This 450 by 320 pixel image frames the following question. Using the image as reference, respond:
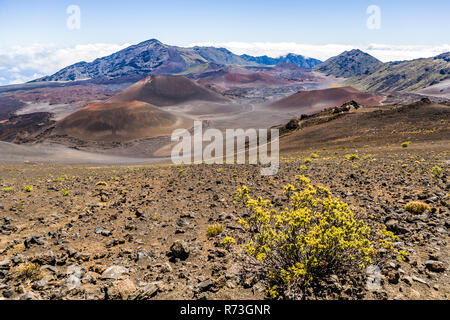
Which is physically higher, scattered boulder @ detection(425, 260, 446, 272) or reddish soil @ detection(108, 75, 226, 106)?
reddish soil @ detection(108, 75, 226, 106)

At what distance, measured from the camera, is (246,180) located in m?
11.3

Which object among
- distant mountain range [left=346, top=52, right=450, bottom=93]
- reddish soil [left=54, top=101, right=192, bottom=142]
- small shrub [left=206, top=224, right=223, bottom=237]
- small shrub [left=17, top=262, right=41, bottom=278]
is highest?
distant mountain range [left=346, top=52, right=450, bottom=93]

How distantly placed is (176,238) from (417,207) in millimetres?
6220

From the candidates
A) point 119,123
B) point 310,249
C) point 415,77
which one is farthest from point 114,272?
point 415,77

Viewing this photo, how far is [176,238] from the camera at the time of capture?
6.32 meters

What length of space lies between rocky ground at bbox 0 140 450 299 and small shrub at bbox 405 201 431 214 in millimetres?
195

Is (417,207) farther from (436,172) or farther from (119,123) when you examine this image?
(119,123)

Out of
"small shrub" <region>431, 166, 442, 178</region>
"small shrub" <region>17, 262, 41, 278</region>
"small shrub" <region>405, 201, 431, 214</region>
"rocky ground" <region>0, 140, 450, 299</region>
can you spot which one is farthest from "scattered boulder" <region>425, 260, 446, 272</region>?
"small shrub" <region>17, 262, 41, 278</region>

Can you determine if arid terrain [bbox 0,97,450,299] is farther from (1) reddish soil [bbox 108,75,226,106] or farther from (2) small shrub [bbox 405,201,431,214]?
(1) reddish soil [bbox 108,75,226,106]

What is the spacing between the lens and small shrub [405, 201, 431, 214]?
6191 millimetres

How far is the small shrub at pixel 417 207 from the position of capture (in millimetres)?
6191

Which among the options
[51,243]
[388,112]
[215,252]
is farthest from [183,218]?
[388,112]
